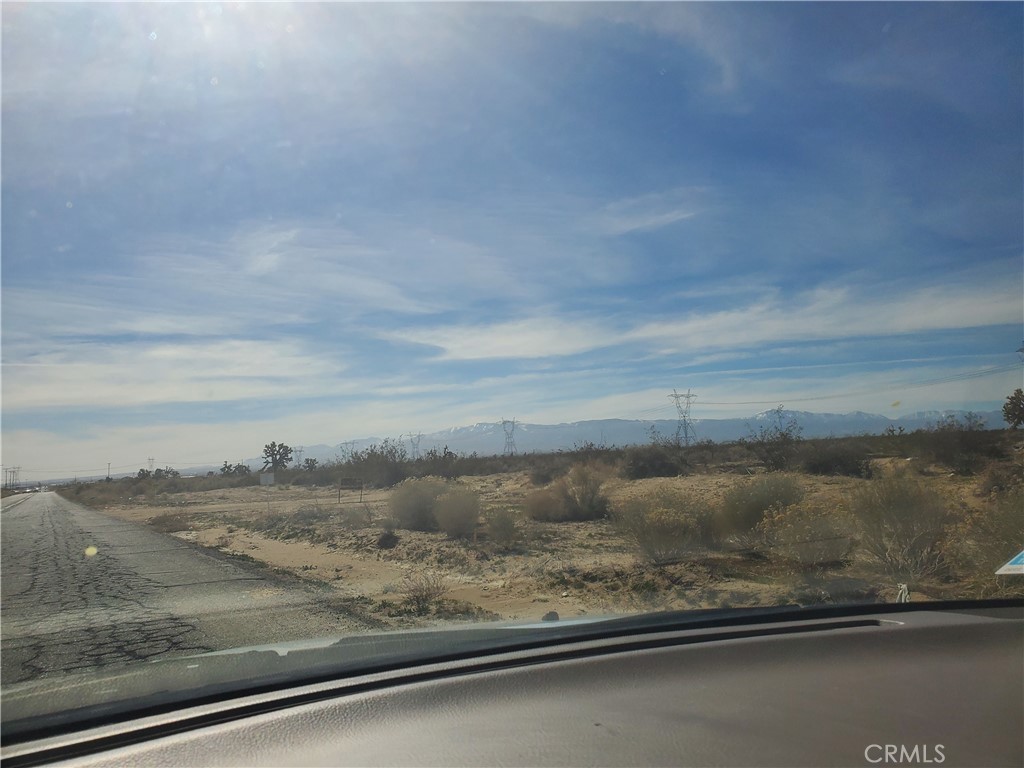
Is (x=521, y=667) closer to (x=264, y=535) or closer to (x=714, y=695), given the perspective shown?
(x=714, y=695)

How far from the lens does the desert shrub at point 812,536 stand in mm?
12109

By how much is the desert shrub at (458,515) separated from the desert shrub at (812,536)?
399 inches

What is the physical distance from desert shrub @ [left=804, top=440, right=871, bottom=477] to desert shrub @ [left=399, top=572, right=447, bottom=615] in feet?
62.9

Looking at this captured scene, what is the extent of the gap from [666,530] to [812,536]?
3.08m

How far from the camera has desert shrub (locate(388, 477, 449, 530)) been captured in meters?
24.4

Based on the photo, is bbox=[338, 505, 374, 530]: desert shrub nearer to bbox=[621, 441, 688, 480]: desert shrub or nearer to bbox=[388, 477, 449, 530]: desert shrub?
bbox=[388, 477, 449, 530]: desert shrub

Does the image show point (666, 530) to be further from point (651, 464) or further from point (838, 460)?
point (651, 464)

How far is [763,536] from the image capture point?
48.3ft

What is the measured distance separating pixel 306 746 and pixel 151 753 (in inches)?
28.6

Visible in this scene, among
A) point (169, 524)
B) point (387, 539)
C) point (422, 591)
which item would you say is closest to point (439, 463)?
point (169, 524)

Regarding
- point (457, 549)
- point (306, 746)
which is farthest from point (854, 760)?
point (457, 549)

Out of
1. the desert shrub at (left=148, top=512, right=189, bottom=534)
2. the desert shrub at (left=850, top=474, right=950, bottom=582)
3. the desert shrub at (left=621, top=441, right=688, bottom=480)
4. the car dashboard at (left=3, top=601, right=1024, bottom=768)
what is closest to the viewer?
the car dashboard at (left=3, top=601, right=1024, bottom=768)

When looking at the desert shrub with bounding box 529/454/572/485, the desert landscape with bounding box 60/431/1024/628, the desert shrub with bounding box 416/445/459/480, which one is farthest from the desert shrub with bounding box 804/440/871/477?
the desert shrub with bounding box 416/445/459/480

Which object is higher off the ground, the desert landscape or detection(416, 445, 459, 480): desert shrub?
detection(416, 445, 459, 480): desert shrub
